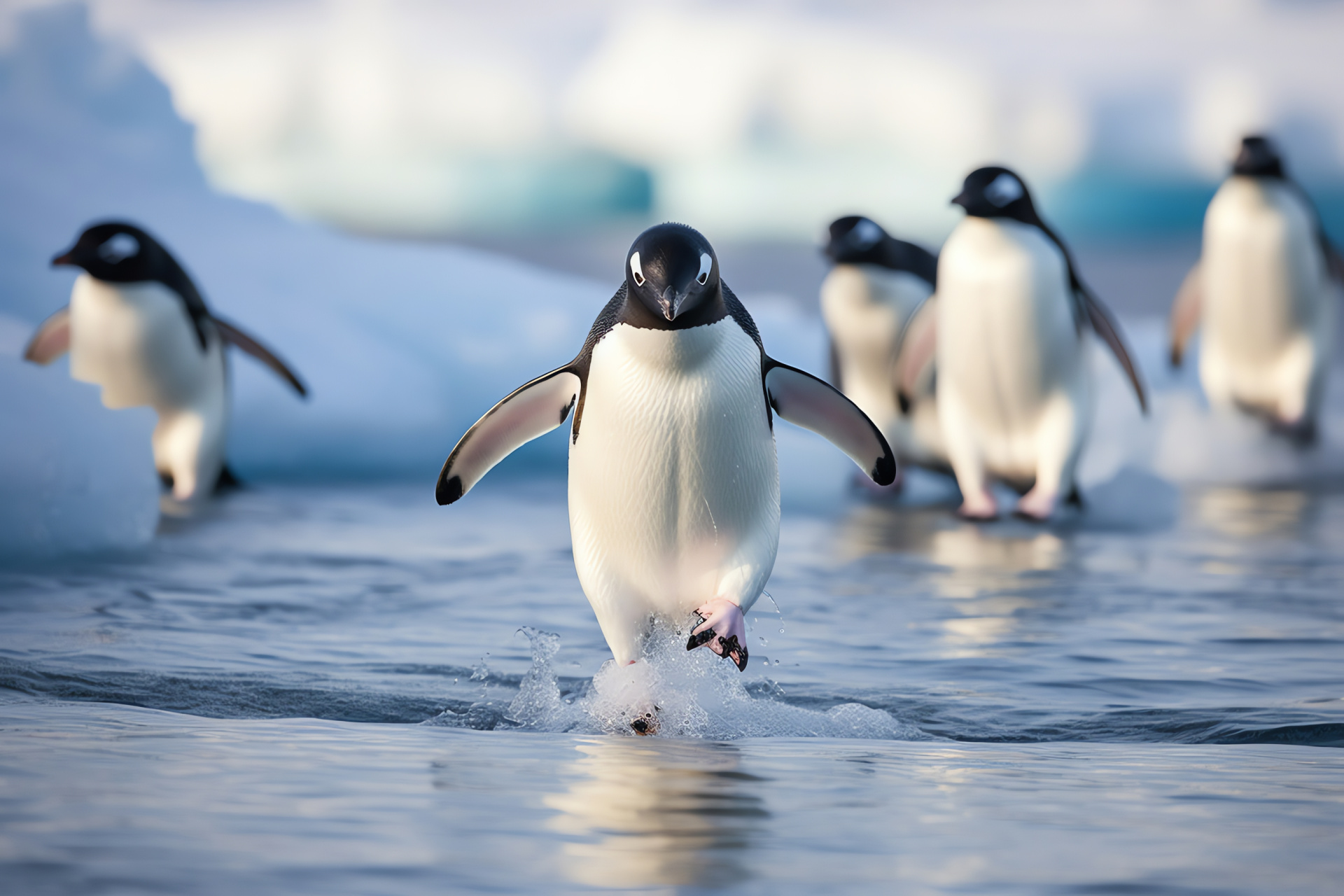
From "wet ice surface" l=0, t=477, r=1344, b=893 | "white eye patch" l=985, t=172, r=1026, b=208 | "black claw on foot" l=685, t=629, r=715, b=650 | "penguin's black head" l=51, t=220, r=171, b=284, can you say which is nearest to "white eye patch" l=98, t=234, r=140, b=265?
"penguin's black head" l=51, t=220, r=171, b=284

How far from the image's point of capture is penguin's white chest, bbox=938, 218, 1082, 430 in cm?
578

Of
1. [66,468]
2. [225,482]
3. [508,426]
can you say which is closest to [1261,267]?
[225,482]

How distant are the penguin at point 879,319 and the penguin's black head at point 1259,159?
176 centimetres

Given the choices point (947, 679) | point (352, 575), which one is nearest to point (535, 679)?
point (947, 679)

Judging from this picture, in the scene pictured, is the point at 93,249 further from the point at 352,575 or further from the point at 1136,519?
the point at 1136,519

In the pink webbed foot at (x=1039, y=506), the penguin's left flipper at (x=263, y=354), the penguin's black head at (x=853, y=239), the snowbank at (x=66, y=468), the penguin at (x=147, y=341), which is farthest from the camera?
the penguin's black head at (x=853, y=239)

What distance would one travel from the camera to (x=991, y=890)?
4.76 ft

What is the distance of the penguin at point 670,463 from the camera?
9.22ft

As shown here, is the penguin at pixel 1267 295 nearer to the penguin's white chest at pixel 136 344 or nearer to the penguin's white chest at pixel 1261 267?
the penguin's white chest at pixel 1261 267

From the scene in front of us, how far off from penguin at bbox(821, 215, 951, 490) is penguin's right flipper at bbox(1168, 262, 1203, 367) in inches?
86.1

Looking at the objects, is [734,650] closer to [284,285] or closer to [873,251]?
[873,251]

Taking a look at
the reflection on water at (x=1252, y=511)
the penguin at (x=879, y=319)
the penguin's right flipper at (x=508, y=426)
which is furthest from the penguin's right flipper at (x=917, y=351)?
the penguin's right flipper at (x=508, y=426)

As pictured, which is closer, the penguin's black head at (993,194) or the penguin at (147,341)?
the penguin's black head at (993,194)

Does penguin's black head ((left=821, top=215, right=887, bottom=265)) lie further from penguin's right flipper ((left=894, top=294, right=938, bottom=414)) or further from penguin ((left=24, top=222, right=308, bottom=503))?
penguin ((left=24, top=222, right=308, bottom=503))
